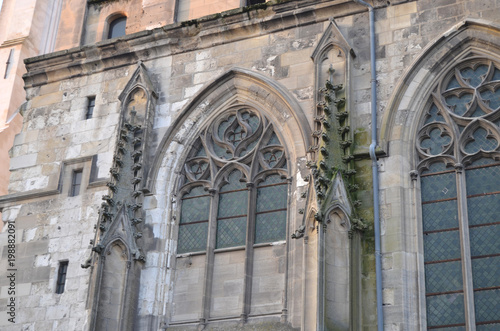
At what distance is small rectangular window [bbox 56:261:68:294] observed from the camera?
19.5m

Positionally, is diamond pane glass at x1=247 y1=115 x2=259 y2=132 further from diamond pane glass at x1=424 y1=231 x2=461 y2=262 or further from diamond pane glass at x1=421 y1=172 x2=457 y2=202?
diamond pane glass at x1=424 y1=231 x2=461 y2=262

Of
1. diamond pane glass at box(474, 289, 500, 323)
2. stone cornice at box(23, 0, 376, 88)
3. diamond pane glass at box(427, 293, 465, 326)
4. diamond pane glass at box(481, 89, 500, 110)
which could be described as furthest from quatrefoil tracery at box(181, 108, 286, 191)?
diamond pane glass at box(474, 289, 500, 323)

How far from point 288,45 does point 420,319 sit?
6.39 m

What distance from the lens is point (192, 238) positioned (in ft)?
63.2

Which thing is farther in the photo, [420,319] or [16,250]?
[16,250]

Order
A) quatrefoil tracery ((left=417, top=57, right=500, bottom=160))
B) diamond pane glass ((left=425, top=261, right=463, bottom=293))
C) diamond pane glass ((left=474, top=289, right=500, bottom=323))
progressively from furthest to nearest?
quatrefoil tracery ((left=417, top=57, right=500, bottom=160)), diamond pane glass ((left=425, top=261, right=463, bottom=293)), diamond pane glass ((left=474, top=289, right=500, bottom=323))

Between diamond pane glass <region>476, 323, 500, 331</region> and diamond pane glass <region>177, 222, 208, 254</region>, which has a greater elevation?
diamond pane glass <region>177, 222, 208, 254</region>

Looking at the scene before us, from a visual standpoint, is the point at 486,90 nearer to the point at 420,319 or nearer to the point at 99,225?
Answer: the point at 420,319

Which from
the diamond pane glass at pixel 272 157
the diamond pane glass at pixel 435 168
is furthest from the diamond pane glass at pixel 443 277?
the diamond pane glass at pixel 272 157

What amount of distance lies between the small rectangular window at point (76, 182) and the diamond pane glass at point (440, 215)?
Result: 7.14 metres

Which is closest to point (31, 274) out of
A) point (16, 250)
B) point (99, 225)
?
point (16, 250)

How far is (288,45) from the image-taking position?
1997 cm

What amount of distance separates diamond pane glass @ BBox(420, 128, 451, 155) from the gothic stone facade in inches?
1.0

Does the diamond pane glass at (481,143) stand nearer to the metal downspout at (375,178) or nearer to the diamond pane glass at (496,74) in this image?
the diamond pane glass at (496,74)
